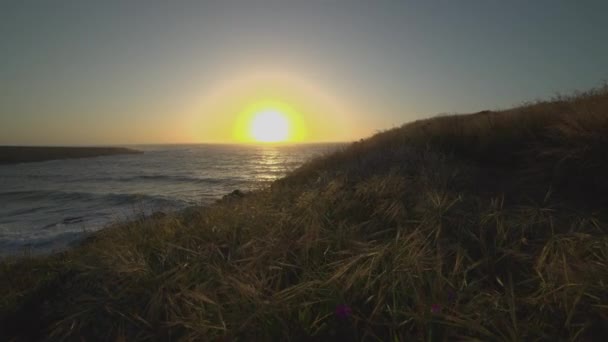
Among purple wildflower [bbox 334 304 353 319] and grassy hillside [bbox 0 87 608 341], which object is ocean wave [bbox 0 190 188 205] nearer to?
grassy hillside [bbox 0 87 608 341]

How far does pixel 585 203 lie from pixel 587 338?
8.14 feet

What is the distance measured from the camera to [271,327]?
5.09 feet

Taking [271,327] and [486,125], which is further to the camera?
[486,125]

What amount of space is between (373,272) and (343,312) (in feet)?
1.66

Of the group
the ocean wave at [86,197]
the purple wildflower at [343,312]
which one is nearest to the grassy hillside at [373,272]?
the purple wildflower at [343,312]

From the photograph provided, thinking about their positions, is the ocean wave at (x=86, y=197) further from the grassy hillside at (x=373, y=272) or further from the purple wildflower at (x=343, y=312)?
the purple wildflower at (x=343, y=312)

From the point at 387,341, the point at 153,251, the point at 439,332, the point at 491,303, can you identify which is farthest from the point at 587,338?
the point at 153,251

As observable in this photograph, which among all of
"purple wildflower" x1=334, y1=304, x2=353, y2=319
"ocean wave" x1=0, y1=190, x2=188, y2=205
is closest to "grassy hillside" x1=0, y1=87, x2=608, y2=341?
"purple wildflower" x1=334, y1=304, x2=353, y2=319

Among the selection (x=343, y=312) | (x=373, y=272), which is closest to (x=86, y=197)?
(x=373, y=272)

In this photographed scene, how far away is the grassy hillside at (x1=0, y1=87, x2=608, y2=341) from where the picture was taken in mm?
1536

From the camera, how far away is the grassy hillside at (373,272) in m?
1.54

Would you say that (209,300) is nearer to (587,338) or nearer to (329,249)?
(329,249)

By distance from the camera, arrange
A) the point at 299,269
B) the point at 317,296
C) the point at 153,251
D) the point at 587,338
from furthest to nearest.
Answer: the point at 153,251
the point at 299,269
the point at 317,296
the point at 587,338

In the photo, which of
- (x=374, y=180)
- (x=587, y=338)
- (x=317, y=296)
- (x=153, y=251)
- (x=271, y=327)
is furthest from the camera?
(x=374, y=180)
